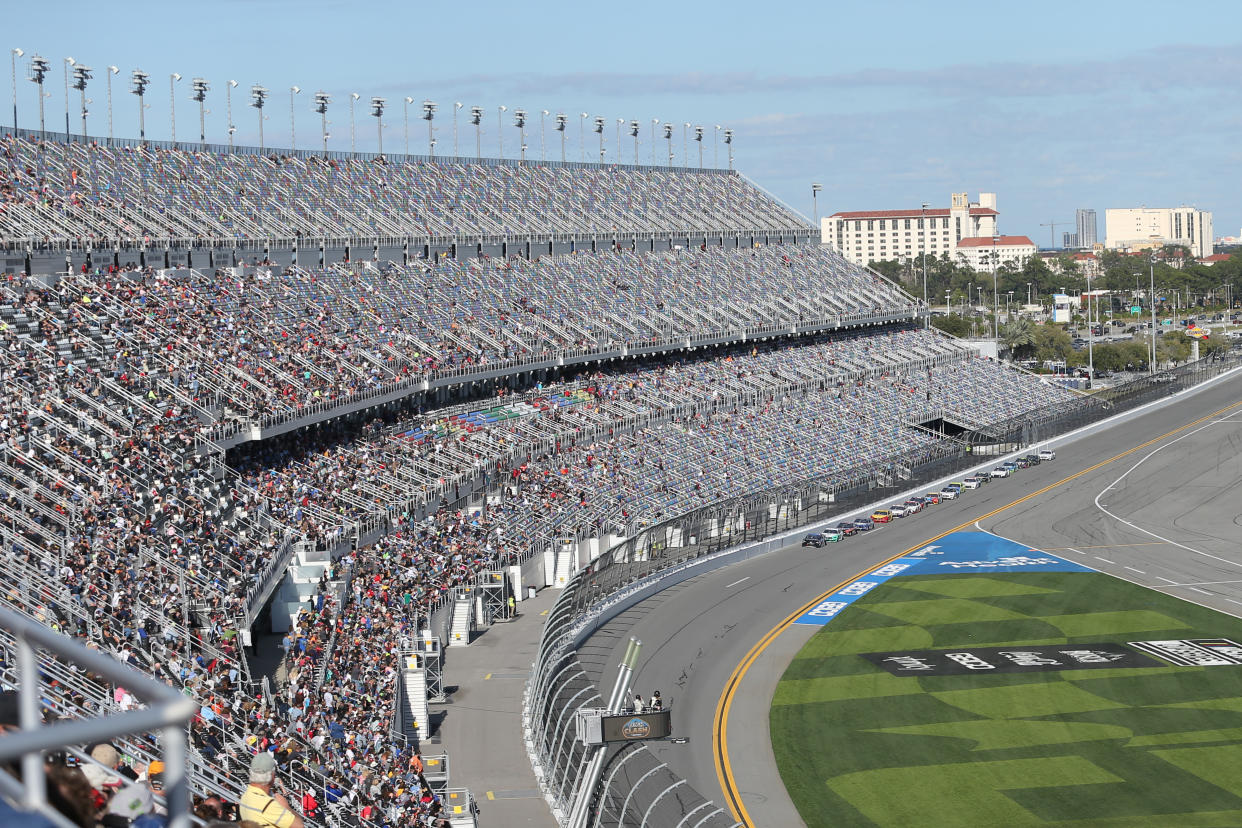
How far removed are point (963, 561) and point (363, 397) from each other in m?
23.1

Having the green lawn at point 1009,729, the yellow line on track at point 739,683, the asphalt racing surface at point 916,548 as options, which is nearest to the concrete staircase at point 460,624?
the asphalt racing surface at point 916,548

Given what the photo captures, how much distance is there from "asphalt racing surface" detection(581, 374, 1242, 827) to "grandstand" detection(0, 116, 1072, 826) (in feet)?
16.2

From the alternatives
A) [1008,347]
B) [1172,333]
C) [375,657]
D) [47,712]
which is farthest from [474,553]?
[1172,333]

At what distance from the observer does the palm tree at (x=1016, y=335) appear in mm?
120812

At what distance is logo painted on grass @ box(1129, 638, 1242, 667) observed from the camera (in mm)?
40625

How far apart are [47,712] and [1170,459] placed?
71374 millimetres

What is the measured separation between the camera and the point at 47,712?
11844 millimetres

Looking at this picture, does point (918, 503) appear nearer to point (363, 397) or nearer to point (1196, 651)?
point (1196, 651)

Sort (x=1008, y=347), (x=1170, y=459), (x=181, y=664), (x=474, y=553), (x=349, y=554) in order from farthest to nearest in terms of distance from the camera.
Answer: (x=1008, y=347)
(x=1170, y=459)
(x=474, y=553)
(x=349, y=554)
(x=181, y=664)

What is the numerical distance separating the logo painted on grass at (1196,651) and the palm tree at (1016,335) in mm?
80213

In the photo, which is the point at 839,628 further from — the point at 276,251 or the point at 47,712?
the point at 47,712

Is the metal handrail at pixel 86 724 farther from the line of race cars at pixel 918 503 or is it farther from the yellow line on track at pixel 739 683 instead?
the line of race cars at pixel 918 503

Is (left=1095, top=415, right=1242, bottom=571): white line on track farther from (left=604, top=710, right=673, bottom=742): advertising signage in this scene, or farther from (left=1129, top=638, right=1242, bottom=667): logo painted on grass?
(left=604, top=710, right=673, bottom=742): advertising signage

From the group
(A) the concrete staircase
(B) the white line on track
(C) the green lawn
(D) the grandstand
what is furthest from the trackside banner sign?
(A) the concrete staircase
